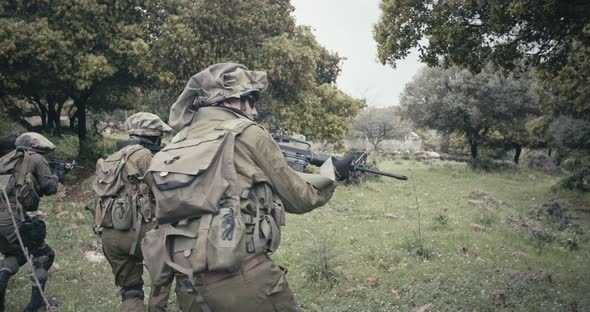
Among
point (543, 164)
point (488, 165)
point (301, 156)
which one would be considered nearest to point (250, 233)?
point (301, 156)

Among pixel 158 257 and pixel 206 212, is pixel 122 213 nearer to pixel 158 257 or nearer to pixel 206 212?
pixel 158 257

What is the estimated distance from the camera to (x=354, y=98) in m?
20.7

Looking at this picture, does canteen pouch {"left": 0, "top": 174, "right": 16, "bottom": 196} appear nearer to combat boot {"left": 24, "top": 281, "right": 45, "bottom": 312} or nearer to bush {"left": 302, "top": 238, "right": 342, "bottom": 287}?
→ combat boot {"left": 24, "top": 281, "right": 45, "bottom": 312}

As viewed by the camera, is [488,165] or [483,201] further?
[488,165]

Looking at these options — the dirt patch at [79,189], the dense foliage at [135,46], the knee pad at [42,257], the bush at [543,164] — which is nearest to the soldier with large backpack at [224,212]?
the knee pad at [42,257]

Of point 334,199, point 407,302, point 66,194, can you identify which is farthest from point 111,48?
point 407,302

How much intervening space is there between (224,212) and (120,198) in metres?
2.49

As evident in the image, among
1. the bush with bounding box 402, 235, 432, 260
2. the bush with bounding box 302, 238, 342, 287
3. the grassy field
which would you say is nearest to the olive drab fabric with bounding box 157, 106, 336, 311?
the grassy field

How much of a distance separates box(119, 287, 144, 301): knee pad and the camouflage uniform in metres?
1.95

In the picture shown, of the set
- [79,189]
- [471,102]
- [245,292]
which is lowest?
[79,189]

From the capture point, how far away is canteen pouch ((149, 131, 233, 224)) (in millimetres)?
2604

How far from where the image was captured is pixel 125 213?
4582 millimetres

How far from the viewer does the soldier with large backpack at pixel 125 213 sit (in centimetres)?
457

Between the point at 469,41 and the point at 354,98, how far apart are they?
46.7ft
